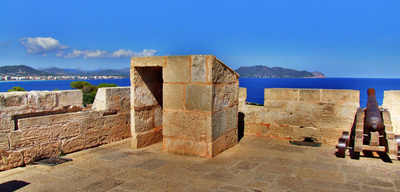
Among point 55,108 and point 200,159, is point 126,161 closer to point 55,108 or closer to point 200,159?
point 200,159

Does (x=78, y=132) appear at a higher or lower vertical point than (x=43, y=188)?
higher

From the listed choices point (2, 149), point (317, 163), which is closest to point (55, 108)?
point (2, 149)

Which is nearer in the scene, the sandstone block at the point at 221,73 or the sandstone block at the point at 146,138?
the sandstone block at the point at 221,73

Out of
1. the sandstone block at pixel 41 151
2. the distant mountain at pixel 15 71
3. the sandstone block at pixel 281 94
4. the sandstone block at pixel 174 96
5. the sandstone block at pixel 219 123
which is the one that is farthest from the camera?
the distant mountain at pixel 15 71

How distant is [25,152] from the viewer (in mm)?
4750

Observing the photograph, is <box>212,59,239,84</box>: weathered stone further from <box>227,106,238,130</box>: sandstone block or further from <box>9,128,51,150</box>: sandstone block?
<box>9,128,51,150</box>: sandstone block

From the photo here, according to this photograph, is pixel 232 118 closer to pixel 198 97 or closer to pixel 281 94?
pixel 198 97

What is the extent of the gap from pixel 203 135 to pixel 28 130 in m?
2.88

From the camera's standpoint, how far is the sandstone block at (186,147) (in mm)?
5148

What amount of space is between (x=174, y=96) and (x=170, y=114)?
347mm

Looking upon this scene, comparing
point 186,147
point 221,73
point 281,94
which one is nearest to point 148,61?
point 221,73

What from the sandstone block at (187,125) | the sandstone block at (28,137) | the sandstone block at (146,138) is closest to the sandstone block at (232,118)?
the sandstone block at (187,125)

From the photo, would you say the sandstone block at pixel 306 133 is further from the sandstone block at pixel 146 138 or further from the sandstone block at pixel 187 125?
the sandstone block at pixel 146 138

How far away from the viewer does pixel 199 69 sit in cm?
502
